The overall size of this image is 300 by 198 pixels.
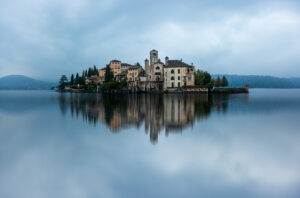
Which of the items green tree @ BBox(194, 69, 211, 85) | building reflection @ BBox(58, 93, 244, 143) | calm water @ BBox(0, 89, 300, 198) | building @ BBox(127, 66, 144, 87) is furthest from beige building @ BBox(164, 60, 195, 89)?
calm water @ BBox(0, 89, 300, 198)

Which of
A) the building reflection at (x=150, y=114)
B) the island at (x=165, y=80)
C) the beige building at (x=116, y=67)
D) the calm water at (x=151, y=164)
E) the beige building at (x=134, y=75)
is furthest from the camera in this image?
the beige building at (x=116, y=67)

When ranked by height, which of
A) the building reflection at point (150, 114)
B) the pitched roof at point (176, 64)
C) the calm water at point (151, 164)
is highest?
the pitched roof at point (176, 64)

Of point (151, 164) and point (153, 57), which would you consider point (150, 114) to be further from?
point (153, 57)

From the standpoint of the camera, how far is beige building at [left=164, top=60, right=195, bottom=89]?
67625mm

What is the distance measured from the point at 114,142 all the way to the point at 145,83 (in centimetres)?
6539

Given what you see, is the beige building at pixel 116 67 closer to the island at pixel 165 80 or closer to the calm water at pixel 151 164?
the island at pixel 165 80

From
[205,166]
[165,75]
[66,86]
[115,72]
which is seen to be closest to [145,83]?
[165,75]

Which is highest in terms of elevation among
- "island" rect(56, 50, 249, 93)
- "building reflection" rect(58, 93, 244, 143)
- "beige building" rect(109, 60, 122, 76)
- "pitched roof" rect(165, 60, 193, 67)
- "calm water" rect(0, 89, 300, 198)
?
"beige building" rect(109, 60, 122, 76)

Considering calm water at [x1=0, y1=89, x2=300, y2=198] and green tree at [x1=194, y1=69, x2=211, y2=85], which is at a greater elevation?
green tree at [x1=194, y1=69, x2=211, y2=85]

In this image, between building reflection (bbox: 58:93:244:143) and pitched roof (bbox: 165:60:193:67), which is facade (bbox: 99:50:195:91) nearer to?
pitched roof (bbox: 165:60:193:67)

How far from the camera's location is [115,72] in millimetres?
101875

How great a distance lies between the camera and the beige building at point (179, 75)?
67625 mm

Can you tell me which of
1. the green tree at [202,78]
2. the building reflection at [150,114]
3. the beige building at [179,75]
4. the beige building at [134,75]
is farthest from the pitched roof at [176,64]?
the building reflection at [150,114]

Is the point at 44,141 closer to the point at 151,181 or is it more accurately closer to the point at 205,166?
the point at 151,181
